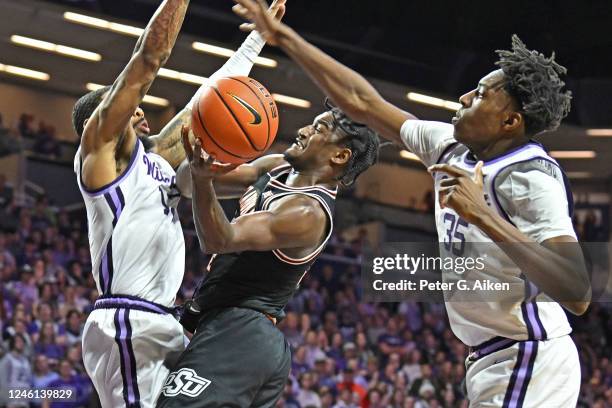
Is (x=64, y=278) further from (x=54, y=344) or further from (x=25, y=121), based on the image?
(x=25, y=121)

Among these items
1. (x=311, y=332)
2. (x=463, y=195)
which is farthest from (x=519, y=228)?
(x=311, y=332)

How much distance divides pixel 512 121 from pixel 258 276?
4.75ft

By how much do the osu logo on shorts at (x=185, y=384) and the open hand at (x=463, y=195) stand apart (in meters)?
1.56

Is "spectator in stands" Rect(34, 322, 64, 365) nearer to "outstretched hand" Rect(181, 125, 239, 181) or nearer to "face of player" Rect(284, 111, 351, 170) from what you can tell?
"face of player" Rect(284, 111, 351, 170)

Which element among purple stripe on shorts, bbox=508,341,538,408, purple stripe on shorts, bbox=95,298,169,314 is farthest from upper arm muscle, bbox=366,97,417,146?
purple stripe on shorts, bbox=95,298,169,314

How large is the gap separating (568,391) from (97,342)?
2.26m

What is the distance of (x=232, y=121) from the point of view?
4.02 m

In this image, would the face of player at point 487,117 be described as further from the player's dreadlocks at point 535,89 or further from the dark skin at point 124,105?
the dark skin at point 124,105

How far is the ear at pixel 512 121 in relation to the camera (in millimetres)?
3824

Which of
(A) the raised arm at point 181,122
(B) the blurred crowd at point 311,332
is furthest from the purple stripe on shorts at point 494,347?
(B) the blurred crowd at point 311,332

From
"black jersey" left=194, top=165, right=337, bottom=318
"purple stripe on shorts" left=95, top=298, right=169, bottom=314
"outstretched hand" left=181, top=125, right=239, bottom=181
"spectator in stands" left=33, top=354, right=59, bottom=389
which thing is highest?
"outstretched hand" left=181, top=125, right=239, bottom=181

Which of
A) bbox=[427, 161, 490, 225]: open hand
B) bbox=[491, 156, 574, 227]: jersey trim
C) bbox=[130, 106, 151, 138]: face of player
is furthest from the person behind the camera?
bbox=[130, 106, 151, 138]: face of player

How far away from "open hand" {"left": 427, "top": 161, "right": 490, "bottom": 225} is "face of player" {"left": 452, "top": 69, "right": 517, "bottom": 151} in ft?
1.96

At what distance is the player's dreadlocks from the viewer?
3797mm
